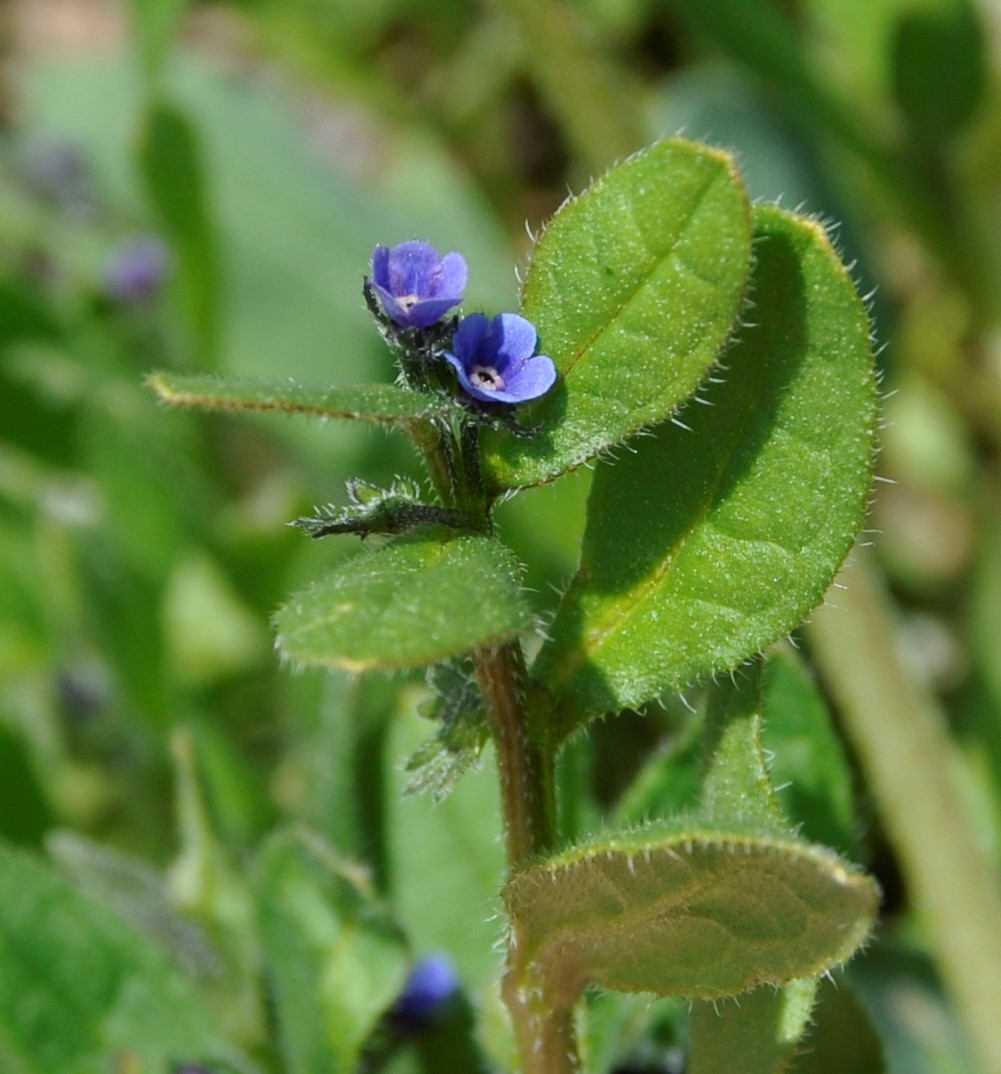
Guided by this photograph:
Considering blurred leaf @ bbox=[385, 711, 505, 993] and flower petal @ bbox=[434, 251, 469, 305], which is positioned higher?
flower petal @ bbox=[434, 251, 469, 305]

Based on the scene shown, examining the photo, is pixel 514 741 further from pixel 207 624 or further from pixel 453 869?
pixel 207 624

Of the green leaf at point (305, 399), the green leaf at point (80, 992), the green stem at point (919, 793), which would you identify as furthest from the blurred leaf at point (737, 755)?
the green stem at point (919, 793)

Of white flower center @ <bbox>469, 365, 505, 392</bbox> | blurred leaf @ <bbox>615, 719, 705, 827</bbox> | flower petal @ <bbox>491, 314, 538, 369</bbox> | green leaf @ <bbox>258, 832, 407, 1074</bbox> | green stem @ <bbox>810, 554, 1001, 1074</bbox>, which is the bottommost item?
green stem @ <bbox>810, 554, 1001, 1074</bbox>

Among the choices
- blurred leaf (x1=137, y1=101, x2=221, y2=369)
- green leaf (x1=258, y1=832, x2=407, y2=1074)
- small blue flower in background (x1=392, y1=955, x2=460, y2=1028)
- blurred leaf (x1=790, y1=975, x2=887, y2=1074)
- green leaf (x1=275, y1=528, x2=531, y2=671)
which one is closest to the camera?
green leaf (x1=275, y1=528, x2=531, y2=671)

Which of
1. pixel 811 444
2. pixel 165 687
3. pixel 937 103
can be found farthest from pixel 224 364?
Answer: pixel 811 444

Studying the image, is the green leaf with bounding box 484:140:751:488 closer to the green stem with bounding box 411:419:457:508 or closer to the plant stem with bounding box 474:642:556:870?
the green stem with bounding box 411:419:457:508

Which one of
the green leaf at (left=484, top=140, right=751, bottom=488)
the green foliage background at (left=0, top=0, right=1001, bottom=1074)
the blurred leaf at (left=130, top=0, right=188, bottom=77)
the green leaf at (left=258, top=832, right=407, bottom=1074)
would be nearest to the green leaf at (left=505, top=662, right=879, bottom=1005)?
the green foliage background at (left=0, top=0, right=1001, bottom=1074)
